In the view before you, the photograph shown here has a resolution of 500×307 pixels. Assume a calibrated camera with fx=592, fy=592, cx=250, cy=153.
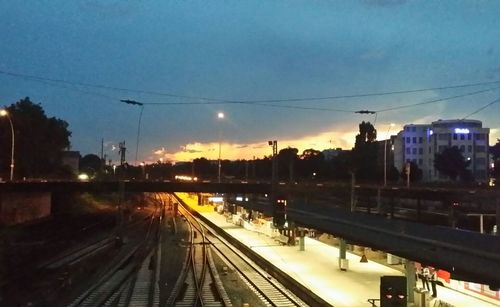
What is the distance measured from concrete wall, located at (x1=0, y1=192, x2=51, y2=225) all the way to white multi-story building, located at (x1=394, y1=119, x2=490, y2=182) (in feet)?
228

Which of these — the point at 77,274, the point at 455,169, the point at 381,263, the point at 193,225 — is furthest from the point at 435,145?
the point at 77,274

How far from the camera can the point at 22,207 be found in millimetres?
69625

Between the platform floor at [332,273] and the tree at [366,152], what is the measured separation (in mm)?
59527

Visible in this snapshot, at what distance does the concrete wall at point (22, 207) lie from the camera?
208ft

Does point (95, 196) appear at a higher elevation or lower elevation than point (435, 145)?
lower

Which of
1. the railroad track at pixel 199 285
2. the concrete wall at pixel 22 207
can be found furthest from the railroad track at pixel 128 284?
the concrete wall at pixel 22 207

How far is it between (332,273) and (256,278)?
187 inches

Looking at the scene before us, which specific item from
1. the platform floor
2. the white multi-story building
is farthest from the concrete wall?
the white multi-story building

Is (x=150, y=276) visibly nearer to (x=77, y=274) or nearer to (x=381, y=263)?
(x=77, y=274)

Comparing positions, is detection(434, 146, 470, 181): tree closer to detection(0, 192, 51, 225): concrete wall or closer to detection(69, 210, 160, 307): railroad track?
detection(0, 192, 51, 225): concrete wall

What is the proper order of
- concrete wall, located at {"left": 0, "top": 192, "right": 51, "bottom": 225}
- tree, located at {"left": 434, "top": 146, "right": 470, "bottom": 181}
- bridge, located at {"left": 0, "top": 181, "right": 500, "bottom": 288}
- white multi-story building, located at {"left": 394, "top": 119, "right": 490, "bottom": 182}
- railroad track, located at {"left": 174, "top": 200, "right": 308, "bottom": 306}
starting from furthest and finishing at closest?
1. white multi-story building, located at {"left": 394, "top": 119, "right": 490, "bottom": 182}
2. tree, located at {"left": 434, "top": 146, "right": 470, "bottom": 181}
3. concrete wall, located at {"left": 0, "top": 192, "right": 51, "bottom": 225}
4. railroad track, located at {"left": 174, "top": 200, "right": 308, "bottom": 306}
5. bridge, located at {"left": 0, "top": 181, "right": 500, "bottom": 288}

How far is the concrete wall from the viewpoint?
63344mm

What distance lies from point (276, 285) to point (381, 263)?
8.19m

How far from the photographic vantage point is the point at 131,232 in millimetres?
70062
